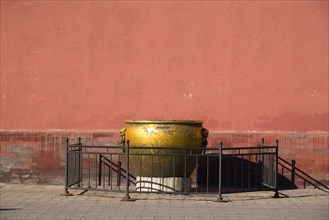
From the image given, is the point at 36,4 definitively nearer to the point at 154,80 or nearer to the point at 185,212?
the point at 154,80

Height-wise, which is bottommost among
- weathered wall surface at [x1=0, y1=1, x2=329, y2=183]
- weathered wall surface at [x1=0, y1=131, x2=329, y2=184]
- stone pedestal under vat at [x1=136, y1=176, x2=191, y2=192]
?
stone pedestal under vat at [x1=136, y1=176, x2=191, y2=192]

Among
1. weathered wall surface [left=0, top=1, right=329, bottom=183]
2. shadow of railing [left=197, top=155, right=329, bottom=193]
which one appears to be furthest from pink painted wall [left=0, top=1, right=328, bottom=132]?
shadow of railing [left=197, top=155, right=329, bottom=193]

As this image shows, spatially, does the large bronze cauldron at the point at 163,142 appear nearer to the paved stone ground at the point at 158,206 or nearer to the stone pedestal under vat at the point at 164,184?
the stone pedestal under vat at the point at 164,184

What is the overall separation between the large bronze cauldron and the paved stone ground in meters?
0.52

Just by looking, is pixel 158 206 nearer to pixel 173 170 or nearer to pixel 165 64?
pixel 173 170

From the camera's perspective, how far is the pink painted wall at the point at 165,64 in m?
13.8

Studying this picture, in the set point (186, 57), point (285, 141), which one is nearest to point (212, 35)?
point (186, 57)

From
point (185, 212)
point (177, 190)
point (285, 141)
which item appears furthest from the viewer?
point (285, 141)

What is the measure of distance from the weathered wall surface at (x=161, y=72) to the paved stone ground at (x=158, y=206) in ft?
4.45

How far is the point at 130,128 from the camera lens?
12.5 metres

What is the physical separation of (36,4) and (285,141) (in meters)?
5.93

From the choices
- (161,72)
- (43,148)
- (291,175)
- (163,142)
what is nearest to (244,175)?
(291,175)

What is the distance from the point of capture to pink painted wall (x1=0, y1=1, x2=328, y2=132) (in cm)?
1377

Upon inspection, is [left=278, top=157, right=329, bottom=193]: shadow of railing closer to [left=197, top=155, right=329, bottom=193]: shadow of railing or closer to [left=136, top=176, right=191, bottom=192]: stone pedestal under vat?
[left=197, top=155, right=329, bottom=193]: shadow of railing
